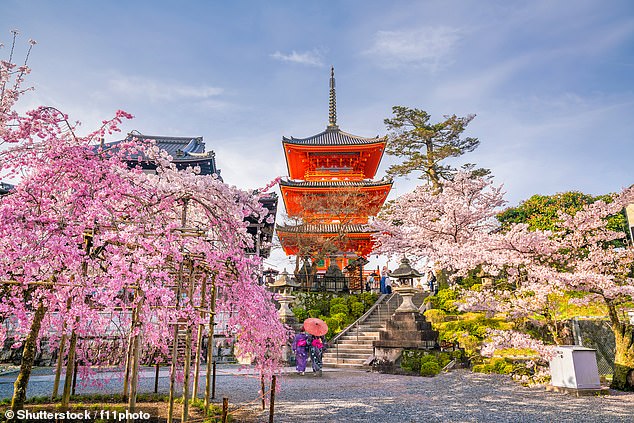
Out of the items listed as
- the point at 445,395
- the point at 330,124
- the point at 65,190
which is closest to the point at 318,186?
the point at 330,124

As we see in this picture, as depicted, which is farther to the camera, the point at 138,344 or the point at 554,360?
the point at 554,360

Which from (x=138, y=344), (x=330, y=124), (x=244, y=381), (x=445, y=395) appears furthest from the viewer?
(x=330, y=124)

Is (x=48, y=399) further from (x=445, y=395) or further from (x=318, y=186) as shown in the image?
(x=318, y=186)

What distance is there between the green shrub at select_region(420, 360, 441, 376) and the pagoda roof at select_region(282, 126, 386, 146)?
19.1 meters

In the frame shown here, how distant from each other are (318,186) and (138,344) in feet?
74.5

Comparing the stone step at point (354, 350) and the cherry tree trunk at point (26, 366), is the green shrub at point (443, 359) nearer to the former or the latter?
the stone step at point (354, 350)

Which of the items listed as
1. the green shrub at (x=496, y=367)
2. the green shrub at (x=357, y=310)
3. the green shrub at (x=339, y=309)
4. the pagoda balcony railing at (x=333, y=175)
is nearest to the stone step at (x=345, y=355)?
the green shrub at (x=339, y=309)

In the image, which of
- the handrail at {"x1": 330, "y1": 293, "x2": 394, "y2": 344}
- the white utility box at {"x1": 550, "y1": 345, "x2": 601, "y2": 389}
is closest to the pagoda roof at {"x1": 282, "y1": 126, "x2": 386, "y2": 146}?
the handrail at {"x1": 330, "y1": 293, "x2": 394, "y2": 344}

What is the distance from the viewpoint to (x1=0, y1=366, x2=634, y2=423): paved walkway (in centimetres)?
636

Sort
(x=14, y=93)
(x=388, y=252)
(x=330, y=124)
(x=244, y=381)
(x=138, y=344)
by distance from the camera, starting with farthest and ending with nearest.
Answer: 1. (x=330, y=124)
2. (x=388, y=252)
3. (x=244, y=381)
4. (x=14, y=93)
5. (x=138, y=344)

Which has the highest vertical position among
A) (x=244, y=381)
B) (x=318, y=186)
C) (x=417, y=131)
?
(x=417, y=131)

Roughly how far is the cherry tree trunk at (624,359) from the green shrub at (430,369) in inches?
172

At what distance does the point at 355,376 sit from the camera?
11.6 m

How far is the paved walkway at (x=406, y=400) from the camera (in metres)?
6.36
